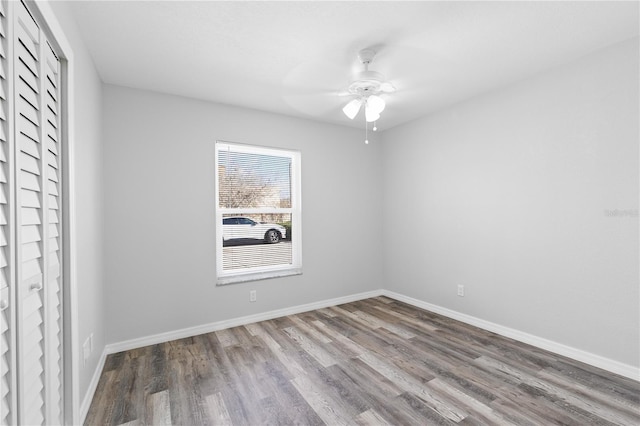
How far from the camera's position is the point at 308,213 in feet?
12.7

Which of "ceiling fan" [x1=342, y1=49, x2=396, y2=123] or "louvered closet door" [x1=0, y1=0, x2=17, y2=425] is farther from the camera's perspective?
"ceiling fan" [x1=342, y1=49, x2=396, y2=123]

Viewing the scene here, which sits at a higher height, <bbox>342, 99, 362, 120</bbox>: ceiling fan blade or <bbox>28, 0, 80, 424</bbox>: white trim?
<bbox>342, 99, 362, 120</bbox>: ceiling fan blade

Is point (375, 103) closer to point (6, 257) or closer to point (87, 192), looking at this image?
point (87, 192)

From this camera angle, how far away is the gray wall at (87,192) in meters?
1.85

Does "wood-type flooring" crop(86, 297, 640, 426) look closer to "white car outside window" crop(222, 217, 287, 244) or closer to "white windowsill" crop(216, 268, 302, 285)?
"white windowsill" crop(216, 268, 302, 285)

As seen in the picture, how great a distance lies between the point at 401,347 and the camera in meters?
2.80

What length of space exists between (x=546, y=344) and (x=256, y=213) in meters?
3.09

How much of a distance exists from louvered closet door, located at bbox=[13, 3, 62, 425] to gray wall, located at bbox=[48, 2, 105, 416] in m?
0.30

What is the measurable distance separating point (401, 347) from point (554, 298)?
137 centimetres

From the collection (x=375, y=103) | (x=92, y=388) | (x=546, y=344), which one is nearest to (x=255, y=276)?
(x=92, y=388)

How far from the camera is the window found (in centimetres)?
342

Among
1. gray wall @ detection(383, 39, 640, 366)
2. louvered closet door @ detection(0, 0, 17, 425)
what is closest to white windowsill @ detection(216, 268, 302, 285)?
gray wall @ detection(383, 39, 640, 366)

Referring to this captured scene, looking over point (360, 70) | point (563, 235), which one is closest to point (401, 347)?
point (563, 235)

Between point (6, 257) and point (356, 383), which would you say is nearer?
point (6, 257)
